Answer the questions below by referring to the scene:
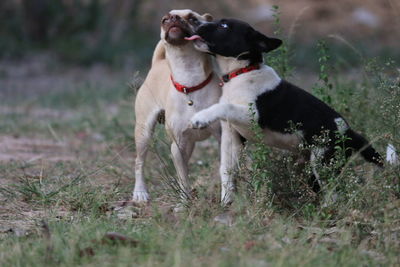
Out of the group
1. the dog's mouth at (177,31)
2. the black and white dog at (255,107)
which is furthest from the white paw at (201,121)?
the dog's mouth at (177,31)

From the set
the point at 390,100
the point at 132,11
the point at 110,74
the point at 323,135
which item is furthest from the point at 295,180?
the point at 132,11

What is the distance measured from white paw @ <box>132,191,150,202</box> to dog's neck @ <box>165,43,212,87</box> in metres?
0.92

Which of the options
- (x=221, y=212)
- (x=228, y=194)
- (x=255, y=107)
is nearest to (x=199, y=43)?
(x=255, y=107)

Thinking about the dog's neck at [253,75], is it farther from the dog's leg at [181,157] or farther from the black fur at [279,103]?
the dog's leg at [181,157]

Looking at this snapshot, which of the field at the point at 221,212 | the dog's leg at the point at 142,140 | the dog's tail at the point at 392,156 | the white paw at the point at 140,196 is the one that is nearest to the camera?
the field at the point at 221,212

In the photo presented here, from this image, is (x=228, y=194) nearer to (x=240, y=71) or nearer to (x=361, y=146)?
(x=240, y=71)

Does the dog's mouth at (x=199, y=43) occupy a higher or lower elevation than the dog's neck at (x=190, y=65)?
higher

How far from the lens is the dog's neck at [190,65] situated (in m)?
5.38

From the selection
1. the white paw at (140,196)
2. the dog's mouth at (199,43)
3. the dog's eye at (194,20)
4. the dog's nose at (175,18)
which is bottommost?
the white paw at (140,196)

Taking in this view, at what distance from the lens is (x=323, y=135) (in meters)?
4.63

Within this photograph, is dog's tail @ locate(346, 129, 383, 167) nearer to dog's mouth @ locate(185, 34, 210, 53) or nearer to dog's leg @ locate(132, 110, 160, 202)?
dog's mouth @ locate(185, 34, 210, 53)

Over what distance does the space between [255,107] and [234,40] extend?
0.55 meters

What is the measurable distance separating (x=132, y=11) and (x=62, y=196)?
41.3 feet

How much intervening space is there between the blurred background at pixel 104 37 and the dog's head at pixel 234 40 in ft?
26.4
